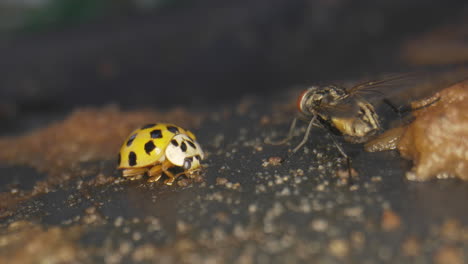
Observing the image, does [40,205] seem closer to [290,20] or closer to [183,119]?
[183,119]

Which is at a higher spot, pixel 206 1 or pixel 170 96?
pixel 206 1

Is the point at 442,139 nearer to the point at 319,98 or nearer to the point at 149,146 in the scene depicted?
the point at 319,98

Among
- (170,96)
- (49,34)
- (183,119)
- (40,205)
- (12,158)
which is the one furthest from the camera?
(49,34)

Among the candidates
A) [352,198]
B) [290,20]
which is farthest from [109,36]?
[352,198]

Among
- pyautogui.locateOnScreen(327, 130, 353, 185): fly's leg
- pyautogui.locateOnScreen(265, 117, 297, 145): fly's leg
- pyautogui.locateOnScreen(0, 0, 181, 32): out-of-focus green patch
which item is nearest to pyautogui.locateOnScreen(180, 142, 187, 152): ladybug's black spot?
pyautogui.locateOnScreen(265, 117, 297, 145): fly's leg

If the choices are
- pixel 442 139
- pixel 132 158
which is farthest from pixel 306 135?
pixel 132 158

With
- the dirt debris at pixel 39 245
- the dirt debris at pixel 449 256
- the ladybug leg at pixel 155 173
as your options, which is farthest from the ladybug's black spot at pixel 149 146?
the dirt debris at pixel 449 256

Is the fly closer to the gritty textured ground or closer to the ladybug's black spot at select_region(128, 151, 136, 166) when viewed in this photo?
the gritty textured ground

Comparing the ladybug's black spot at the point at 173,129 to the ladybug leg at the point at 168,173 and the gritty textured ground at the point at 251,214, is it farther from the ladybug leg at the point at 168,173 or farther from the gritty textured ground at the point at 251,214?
the gritty textured ground at the point at 251,214
